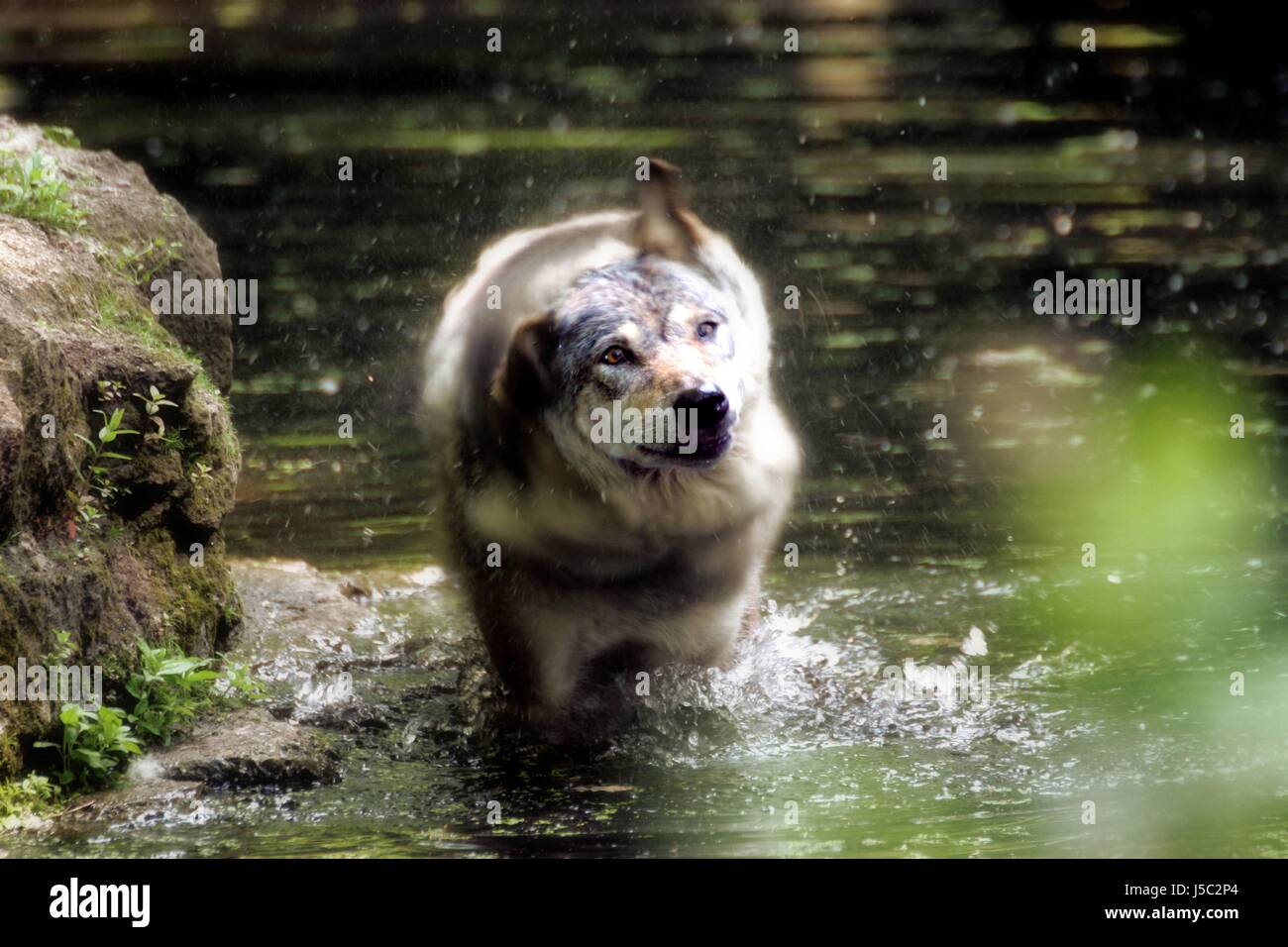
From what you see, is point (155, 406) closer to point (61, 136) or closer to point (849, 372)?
point (61, 136)

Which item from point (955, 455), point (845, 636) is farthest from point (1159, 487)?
point (845, 636)

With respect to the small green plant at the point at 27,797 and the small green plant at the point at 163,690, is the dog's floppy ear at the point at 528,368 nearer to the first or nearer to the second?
the small green plant at the point at 163,690

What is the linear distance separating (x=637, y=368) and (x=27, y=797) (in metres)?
2.14

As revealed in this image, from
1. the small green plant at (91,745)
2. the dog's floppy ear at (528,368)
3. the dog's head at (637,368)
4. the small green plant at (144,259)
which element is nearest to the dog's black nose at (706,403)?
the dog's head at (637,368)

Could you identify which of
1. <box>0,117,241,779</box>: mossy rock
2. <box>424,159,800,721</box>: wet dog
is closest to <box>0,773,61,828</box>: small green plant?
<box>0,117,241,779</box>: mossy rock

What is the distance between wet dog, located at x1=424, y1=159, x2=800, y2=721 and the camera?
471 cm

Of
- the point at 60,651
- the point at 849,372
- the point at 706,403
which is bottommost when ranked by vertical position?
the point at 60,651

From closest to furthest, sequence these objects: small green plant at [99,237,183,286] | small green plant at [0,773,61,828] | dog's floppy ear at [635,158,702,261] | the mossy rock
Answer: small green plant at [0,773,61,828]
the mossy rock
dog's floppy ear at [635,158,702,261]
small green plant at [99,237,183,286]

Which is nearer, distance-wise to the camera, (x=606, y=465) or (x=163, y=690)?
(x=163, y=690)

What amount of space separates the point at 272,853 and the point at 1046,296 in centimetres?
687

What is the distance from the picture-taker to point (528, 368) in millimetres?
4789

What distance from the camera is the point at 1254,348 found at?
29.1ft

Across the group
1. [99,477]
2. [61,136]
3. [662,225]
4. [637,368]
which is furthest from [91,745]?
[61,136]

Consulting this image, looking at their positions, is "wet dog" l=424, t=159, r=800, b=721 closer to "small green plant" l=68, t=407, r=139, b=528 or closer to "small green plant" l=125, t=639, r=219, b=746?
"small green plant" l=125, t=639, r=219, b=746
